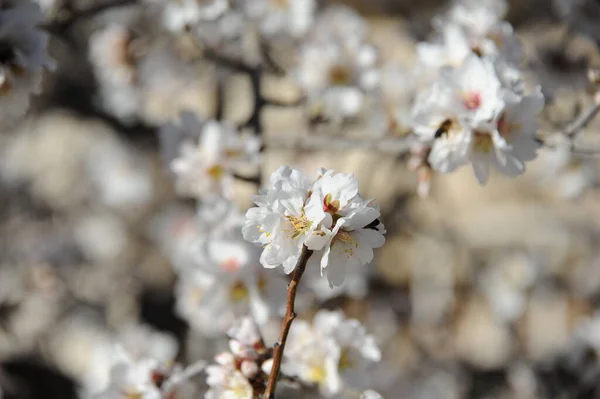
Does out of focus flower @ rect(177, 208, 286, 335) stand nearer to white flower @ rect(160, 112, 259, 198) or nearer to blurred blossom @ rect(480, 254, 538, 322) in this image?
white flower @ rect(160, 112, 259, 198)

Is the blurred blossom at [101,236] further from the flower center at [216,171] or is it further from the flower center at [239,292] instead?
the flower center at [239,292]

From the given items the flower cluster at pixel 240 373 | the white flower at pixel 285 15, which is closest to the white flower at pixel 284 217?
the flower cluster at pixel 240 373

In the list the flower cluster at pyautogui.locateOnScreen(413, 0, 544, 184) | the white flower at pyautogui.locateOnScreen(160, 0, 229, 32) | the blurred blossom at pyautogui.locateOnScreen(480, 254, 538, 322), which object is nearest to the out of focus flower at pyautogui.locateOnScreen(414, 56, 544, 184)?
the flower cluster at pyautogui.locateOnScreen(413, 0, 544, 184)

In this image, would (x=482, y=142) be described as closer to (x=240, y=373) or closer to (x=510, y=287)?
(x=240, y=373)

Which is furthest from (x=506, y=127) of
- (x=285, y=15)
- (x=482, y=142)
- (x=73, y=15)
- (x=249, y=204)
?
(x=249, y=204)

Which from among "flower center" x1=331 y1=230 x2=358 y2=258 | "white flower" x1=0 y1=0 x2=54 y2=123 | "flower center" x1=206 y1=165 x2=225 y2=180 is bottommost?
"flower center" x1=331 y1=230 x2=358 y2=258
